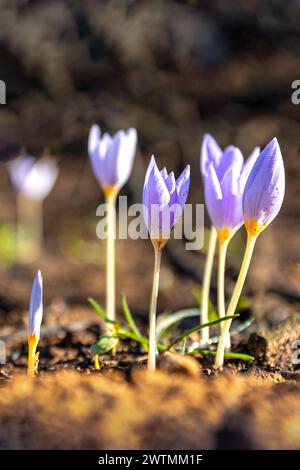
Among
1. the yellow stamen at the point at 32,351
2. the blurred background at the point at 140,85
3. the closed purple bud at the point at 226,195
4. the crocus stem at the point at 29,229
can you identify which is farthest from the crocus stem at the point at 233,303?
the blurred background at the point at 140,85

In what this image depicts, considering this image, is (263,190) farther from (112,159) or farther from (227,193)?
(112,159)

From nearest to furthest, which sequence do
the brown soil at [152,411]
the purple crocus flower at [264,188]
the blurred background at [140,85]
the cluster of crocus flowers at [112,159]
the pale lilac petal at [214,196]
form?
1. the brown soil at [152,411]
2. the purple crocus flower at [264,188]
3. the pale lilac petal at [214,196]
4. the cluster of crocus flowers at [112,159]
5. the blurred background at [140,85]

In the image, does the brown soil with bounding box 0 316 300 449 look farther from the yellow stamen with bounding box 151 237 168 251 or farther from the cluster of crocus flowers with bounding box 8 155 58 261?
the cluster of crocus flowers with bounding box 8 155 58 261

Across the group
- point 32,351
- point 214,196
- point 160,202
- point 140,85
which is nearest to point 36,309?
point 32,351

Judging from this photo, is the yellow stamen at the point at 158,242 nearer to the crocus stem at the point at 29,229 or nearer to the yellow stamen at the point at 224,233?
the yellow stamen at the point at 224,233

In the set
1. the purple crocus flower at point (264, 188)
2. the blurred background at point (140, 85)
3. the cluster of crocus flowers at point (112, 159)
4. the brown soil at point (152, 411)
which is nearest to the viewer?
the brown soil at point (152, 411)

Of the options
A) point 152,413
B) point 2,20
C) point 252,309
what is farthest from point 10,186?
point 152,413
